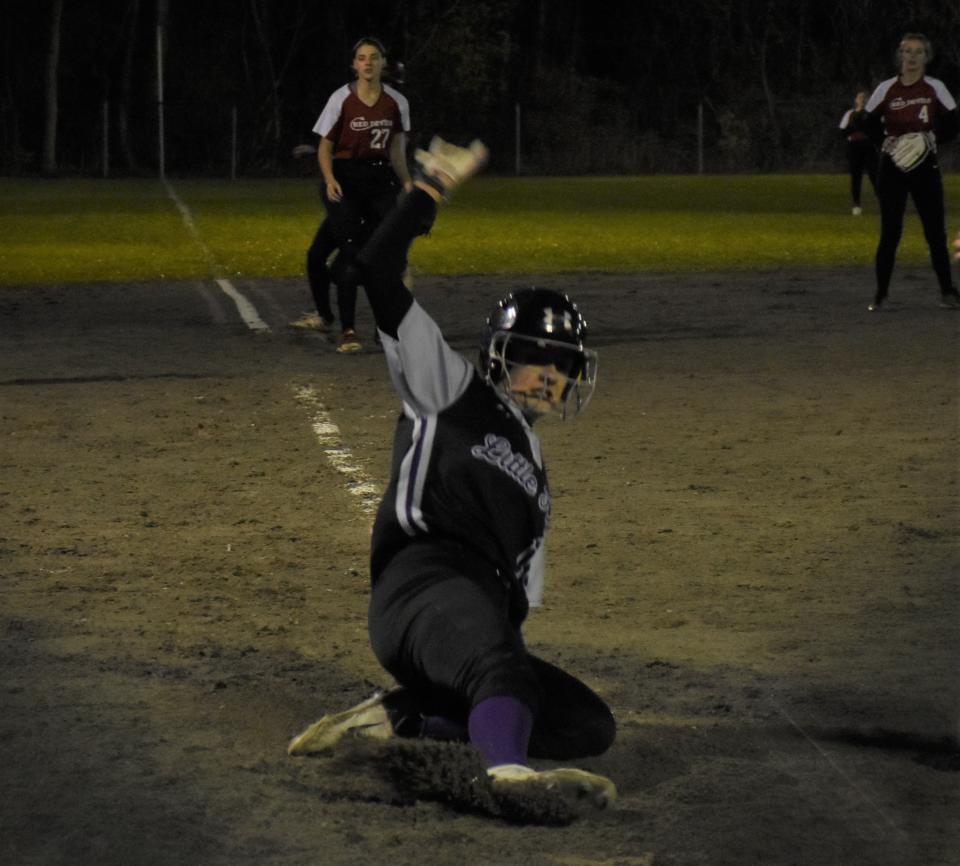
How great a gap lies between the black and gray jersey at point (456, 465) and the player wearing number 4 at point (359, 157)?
7.74 metres

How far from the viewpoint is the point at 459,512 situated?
4.50 m

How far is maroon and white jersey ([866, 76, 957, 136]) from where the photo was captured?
45.3 feet

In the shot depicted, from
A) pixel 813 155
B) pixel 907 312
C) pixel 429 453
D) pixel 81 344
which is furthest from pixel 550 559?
pixel 813 155

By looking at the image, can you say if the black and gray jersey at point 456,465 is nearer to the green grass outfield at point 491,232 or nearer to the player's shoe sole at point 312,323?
the player's shoe sole at point 312,323

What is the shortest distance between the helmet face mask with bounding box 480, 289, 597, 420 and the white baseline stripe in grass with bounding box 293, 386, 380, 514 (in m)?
2.93

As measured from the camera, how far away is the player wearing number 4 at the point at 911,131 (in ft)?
45.2


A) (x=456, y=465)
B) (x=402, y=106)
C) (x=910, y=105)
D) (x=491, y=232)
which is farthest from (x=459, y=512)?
(x=491, y=232)

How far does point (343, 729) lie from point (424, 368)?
0.89 meters

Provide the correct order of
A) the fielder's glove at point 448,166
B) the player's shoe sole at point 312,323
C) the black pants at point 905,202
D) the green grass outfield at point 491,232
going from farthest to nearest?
1. the green grass outfield at point 491,232
2. the black pants at point 905,202
3. the player's shoe sole at point 312,323
4. the fielder's glove at point 448,166

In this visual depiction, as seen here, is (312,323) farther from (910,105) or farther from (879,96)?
(910,105)

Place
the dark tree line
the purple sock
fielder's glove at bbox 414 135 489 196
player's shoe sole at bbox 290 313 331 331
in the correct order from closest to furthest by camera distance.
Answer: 1. the purple sock
2. fielder's glove at bbox 414 135 489 196
3. player's shoe sole at bbox 290 313 331 331
4. the dark tree line

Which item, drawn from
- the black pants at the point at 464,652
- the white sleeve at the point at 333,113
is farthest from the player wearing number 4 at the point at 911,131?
the black pants at the point at 464,652

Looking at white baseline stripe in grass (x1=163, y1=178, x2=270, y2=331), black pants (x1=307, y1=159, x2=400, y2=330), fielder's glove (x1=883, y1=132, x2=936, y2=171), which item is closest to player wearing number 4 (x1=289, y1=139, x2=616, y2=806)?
black pants (x1=307, y1=159, x2=400, y2=330)

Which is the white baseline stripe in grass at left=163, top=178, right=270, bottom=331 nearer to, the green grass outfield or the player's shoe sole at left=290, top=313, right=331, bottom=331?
the green grass outfield
